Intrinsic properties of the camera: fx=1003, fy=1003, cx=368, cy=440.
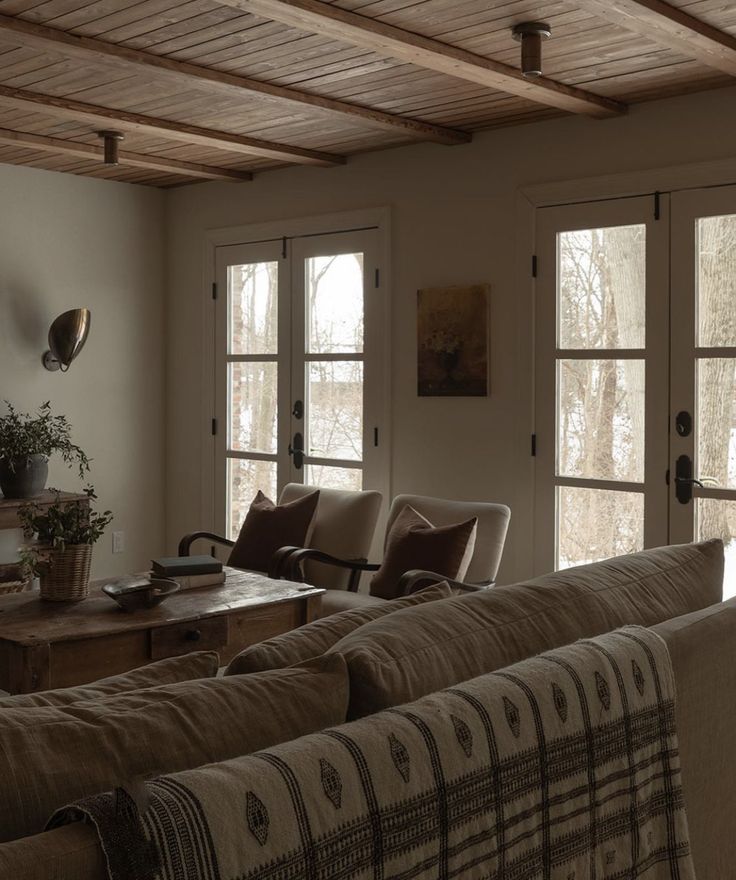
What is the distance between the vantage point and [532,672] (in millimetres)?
1705

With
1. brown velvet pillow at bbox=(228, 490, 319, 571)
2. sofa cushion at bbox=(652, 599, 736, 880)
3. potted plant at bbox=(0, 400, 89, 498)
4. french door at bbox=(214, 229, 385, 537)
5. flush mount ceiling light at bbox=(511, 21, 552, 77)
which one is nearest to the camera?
sofa cushion at bbox=(652, 599, 736, 880)

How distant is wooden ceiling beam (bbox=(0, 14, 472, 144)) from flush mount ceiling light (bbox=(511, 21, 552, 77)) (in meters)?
1.15

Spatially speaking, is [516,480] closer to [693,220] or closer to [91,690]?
[693,220]

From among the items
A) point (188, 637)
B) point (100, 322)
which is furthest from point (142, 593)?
point (100, 322)

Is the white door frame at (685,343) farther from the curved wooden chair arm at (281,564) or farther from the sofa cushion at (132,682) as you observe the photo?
the sofa cushion at (132,682)

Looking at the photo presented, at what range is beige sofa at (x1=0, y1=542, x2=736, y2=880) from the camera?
1.70 m

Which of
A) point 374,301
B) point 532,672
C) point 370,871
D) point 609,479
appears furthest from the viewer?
point 374,301

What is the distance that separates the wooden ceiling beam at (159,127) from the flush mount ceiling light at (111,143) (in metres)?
0.15

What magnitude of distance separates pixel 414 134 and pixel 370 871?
395 centimetres

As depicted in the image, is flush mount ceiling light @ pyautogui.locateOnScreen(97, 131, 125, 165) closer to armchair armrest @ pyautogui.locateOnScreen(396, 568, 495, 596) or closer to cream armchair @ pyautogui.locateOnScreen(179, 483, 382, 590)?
cream armchair @ pyautogui.locateOnScreen(179, 483, 382, 590)

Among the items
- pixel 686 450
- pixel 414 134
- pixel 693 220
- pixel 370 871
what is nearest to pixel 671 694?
pixel 370 871

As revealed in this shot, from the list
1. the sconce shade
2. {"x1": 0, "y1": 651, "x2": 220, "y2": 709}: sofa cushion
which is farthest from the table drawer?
the sconce shade

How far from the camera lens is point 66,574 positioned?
3498 millimetres

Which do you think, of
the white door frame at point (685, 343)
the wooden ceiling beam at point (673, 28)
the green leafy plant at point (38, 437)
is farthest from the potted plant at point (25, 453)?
the wooden ceiling beam at point (673, 28)
